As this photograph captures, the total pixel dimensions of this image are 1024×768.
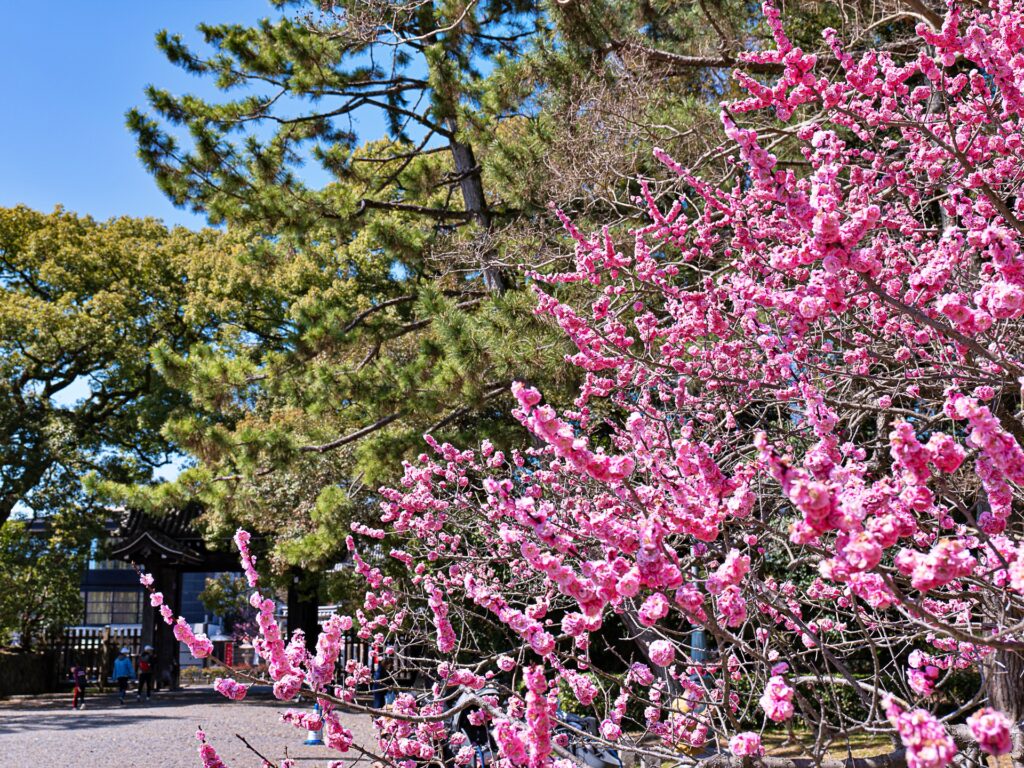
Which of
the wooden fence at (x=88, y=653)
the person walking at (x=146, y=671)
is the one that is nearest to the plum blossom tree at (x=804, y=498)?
the person walking at (x=146, y=671)

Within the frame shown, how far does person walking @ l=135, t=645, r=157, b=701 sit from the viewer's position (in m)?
15.6

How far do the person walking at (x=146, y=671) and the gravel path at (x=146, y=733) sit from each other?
337 millimetres

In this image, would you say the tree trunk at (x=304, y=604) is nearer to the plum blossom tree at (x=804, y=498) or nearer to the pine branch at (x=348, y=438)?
the pine branch at (x=348, y=438)

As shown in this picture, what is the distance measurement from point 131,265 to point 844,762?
67.4ft

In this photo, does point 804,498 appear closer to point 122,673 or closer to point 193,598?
point 122,673

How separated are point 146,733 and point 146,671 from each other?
18.1 ft

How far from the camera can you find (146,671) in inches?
616

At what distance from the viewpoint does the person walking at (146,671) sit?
15586mm

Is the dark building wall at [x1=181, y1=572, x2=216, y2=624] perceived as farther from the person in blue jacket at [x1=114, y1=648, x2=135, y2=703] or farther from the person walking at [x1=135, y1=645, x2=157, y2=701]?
the person in blue jacket at [x1=114, y1=648, x2=135, y2=703]

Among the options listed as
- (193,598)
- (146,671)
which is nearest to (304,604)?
(146,671)

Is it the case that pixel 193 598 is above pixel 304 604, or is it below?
above

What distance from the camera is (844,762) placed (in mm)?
2488

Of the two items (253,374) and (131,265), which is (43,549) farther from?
(253,374)

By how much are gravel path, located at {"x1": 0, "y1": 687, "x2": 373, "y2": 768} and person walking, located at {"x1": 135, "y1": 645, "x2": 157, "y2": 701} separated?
337mm
